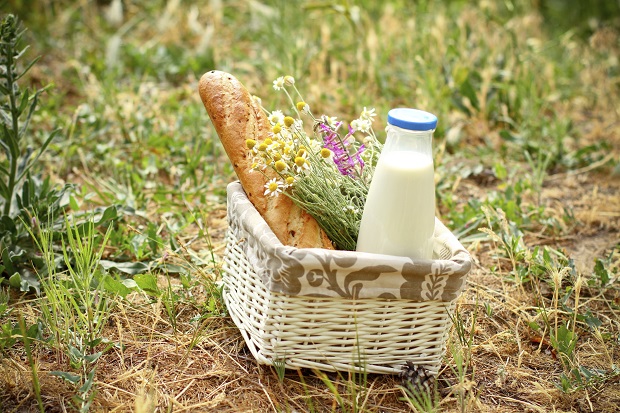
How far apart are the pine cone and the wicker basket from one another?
1cm

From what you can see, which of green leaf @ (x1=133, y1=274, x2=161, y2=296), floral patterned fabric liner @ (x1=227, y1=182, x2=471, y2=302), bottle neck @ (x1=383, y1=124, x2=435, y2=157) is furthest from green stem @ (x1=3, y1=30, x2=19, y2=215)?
bottle neck @ (x1=383, y1=124, x2=435, y2=157)

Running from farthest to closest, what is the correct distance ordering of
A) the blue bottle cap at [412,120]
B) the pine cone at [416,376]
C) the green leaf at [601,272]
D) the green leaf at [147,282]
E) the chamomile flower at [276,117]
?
the green leaf at [601,272] < the green leaf at [147,282] < the chamomile flower at [276,117] < the pine cone at [416,376] < the blue bottle cap at [412,120]

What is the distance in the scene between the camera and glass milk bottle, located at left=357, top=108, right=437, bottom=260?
1.48m

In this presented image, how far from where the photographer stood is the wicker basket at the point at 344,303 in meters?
1.48

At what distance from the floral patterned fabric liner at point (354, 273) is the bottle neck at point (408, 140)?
0.25 metres

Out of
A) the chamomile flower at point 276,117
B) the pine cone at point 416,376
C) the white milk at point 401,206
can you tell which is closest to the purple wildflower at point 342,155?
the chamomile flower at point 276,117

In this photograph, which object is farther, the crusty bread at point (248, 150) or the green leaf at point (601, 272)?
the green leaf at point (601, 272)

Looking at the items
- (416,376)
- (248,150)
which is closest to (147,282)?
(248,150)

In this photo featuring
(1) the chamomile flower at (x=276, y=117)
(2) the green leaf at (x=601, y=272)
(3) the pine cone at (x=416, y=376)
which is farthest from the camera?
(2) the green leaf at (x=601, y=272)

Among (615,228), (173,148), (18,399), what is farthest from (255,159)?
(615,228)

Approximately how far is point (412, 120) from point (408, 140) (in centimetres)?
6

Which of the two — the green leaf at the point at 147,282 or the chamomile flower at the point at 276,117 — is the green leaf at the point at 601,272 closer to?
the chamomile flower at the point at 276,117

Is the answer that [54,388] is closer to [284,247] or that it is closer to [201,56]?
[284,247]

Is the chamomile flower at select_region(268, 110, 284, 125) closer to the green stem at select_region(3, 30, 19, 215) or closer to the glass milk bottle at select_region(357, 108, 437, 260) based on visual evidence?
the glass milk bottle at select_region(357, 108, 437, 260)
